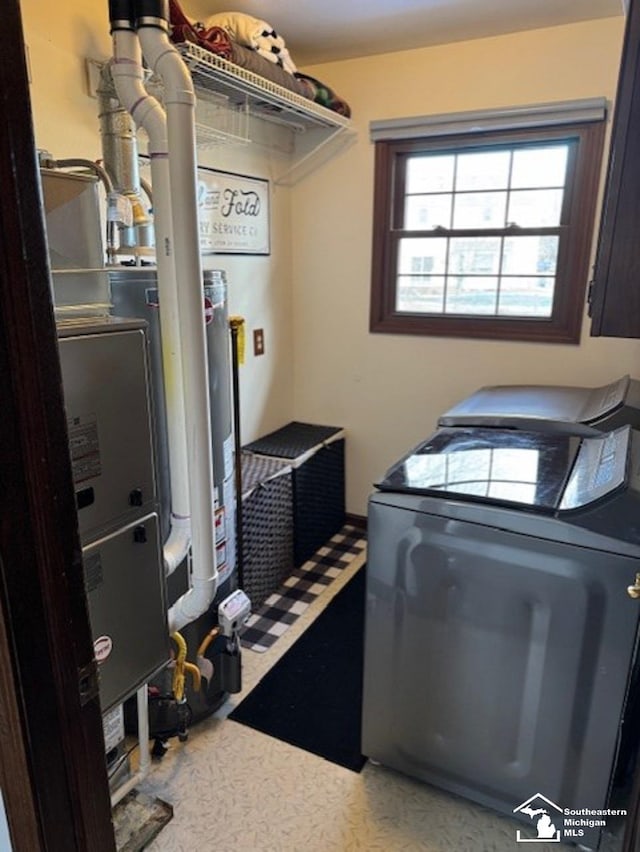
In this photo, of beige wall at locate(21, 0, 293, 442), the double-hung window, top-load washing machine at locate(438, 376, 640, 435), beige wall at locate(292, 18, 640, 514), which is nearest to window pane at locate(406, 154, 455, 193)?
the double-hung window

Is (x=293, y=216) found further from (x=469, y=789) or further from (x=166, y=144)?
(x=469, y=789)

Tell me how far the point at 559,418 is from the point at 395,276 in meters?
1.32

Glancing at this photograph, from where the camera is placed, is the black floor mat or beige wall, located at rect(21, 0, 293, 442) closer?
beige wall, located at rect(21, 0, 293, 442)

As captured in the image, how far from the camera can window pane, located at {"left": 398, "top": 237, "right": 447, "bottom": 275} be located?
2963mm

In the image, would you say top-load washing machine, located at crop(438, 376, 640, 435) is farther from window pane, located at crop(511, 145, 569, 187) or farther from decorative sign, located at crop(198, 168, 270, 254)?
decorative sign, located at crop(198, 168, 270, 254)

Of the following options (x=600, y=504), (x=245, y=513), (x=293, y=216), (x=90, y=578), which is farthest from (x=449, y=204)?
(x=90, y=578)

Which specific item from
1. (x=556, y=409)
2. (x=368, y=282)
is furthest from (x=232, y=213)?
(x=556, y=409)

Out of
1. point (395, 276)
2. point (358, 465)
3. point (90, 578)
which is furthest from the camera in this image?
point (358, 465)

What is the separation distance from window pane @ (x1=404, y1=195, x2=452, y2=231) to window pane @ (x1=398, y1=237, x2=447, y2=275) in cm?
7

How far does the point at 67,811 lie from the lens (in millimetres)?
700

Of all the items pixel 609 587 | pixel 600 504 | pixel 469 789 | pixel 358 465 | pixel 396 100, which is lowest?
pixel 469 789

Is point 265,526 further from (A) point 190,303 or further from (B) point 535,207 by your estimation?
(B) point 535,207

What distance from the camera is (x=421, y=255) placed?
300 cm

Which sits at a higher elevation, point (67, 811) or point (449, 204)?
point (449, 204)
